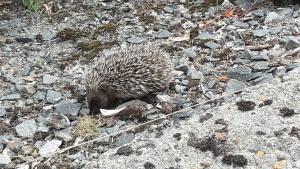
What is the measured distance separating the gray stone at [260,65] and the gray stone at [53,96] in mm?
2709

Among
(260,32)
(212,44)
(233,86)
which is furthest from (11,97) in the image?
(260,32)

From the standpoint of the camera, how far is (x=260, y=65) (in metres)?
7.89

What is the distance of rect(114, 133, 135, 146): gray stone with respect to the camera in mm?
6451

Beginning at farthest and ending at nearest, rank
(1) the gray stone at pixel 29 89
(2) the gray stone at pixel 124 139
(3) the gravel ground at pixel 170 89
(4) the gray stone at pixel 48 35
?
(4) the gray stone at pixel 48 35 < (1) the gray stone at pixel 29 89 < (2) the gray stone at pixel 124 139 < (3) the gravel ground at pixel 170 89

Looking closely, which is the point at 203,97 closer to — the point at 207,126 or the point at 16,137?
the point at 207,126

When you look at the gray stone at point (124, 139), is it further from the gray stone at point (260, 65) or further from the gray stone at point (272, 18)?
the gray stone at point (272, 18)

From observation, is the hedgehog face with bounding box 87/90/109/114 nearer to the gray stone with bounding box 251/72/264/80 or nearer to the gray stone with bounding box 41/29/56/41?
the gray stone with bounding box 251/72/264/80

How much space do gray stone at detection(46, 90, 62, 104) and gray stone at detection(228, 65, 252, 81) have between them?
7.70ft

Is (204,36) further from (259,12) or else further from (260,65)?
(260,65)

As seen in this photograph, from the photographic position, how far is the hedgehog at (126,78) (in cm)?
749

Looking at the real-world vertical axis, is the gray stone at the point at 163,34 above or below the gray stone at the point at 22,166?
above

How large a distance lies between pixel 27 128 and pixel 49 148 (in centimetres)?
58

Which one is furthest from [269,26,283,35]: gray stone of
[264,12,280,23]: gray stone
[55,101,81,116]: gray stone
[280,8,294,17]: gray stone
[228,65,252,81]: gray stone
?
[55,101,81,116]: gray stone

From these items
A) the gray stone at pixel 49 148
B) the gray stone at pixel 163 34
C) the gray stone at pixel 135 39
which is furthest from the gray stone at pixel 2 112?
the gray stone at pixel 163 34
